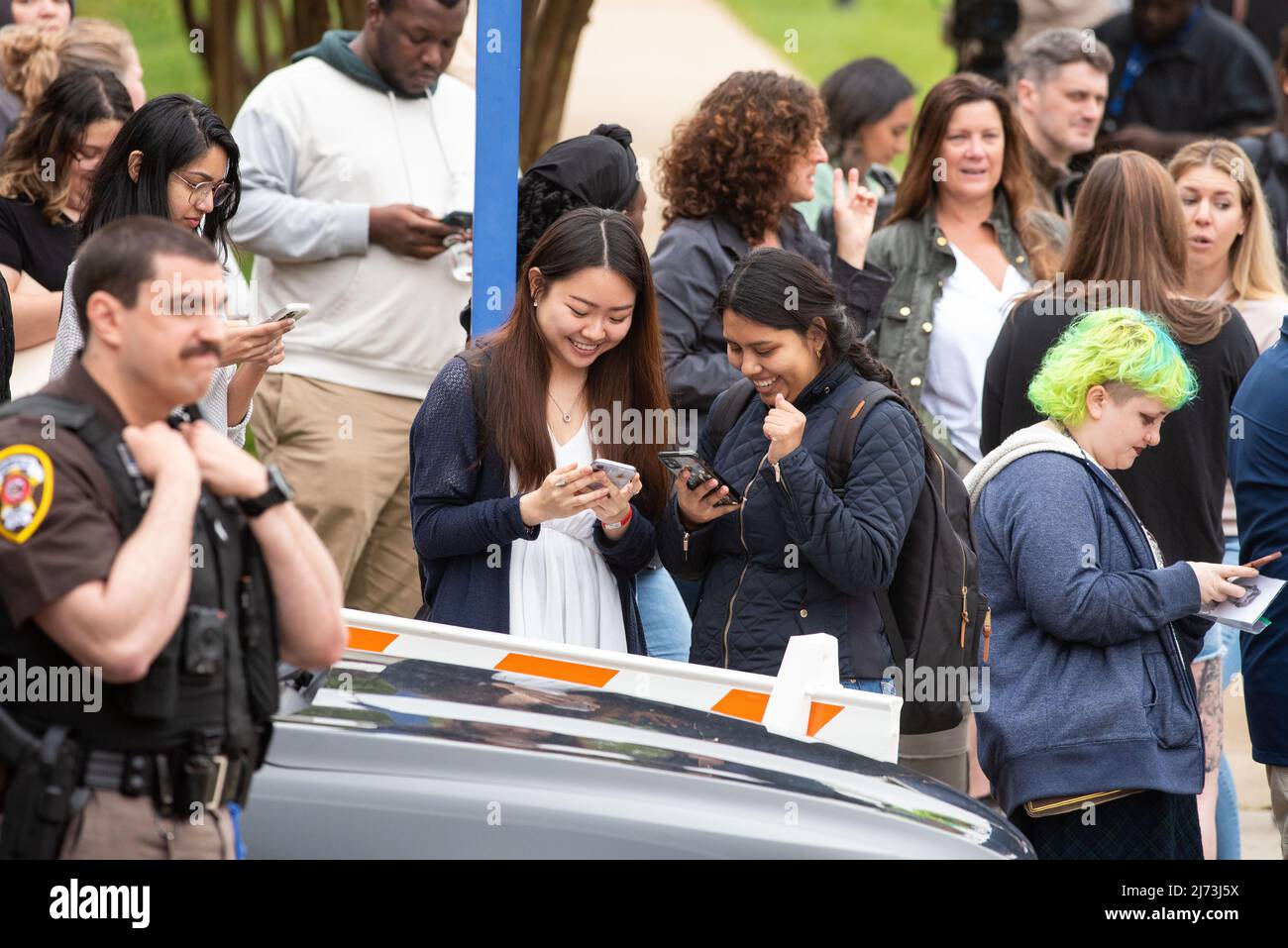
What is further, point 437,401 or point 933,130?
point 933,130

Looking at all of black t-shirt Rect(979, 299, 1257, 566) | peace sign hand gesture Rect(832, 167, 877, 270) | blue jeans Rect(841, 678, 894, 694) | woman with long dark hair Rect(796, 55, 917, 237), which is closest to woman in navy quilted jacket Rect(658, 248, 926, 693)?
blue jeans Rect(841, 678, 894, 694)

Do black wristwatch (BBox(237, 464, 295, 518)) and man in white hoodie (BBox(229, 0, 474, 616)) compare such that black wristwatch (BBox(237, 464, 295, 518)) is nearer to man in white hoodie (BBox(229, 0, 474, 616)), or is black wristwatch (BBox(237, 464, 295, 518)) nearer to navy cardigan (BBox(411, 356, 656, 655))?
navy cardigan (BBox(411, 356, 656, 655))

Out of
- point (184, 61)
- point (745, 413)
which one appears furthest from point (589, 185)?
point (184, 61)

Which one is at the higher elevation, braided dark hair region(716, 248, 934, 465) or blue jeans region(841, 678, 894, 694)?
braided dark hair region(716, 248, 934, 465)

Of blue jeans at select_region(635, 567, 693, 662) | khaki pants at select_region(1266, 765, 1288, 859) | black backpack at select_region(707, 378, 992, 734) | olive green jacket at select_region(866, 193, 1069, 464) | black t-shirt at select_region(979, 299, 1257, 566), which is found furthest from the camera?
olive green jacket at select_region(866, 193, 1069, 464)

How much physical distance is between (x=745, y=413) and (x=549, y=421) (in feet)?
1.73

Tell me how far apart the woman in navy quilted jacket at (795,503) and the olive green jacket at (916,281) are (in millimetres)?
1504

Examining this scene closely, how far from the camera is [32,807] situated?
8.68 feet

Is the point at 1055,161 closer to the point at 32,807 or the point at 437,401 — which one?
the point at 437,401

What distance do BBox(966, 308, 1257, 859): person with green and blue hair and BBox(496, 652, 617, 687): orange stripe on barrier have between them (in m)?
1.02

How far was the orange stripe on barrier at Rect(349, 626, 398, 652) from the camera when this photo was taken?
13.0ft

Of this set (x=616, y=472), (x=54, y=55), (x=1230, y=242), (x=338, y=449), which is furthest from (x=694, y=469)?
(x=54, y=55)

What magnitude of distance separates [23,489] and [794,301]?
215 cm

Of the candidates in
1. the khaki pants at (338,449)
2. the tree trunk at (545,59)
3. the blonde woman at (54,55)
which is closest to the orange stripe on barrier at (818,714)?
the khaki pants at (338,449)
